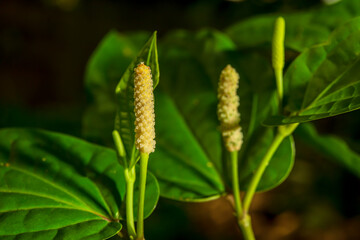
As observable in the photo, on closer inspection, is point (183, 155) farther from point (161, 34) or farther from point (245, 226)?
point (161, 34)

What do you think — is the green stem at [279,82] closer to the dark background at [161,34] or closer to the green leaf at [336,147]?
the green leaf at [336,147]

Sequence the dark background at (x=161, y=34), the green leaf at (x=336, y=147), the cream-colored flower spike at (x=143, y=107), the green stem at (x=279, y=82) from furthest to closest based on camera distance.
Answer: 1. the dark background at (x=161, y=34)
2. the green leaf at (x=336, y=147)
3. the green stem at (x=279, y=82)
4. the cream-colored flower spike at (x=143, y=107)

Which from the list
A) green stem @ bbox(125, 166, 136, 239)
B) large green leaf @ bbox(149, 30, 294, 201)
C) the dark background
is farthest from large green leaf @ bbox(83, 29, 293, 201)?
the dark background

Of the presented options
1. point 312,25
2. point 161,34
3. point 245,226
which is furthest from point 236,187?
point 161,34

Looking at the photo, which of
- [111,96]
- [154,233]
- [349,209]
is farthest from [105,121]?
[349,209]

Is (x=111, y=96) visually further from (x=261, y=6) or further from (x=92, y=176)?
(x=261, y=6)

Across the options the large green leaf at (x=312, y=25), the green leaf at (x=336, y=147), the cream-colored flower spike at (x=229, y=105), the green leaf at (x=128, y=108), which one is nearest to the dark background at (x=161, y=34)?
the green leaf at (x=336, y=147)
